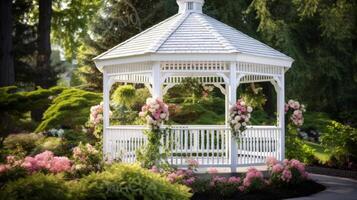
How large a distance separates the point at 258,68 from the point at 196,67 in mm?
1520

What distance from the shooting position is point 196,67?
13.7m

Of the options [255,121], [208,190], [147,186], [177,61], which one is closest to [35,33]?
[255,121]

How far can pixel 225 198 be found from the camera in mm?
11117

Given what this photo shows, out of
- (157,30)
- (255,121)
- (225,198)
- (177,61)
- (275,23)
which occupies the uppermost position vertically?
(275,23)

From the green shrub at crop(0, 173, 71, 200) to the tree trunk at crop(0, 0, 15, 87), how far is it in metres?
17.8

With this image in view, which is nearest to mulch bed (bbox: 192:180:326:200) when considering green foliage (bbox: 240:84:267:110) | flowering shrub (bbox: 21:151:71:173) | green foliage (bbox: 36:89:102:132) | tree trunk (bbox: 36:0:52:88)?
flowering shrub (bbox: 21:151:71:173)

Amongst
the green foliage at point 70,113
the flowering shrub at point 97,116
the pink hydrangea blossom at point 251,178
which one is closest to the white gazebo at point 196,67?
the flowering shrub at point 97,116

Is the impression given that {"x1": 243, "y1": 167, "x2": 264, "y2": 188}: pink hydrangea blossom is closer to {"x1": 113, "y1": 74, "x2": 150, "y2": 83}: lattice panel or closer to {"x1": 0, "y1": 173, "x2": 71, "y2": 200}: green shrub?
{"x1": 0, "y1": 173, "x2": 71, "y2": 200}: green shrub

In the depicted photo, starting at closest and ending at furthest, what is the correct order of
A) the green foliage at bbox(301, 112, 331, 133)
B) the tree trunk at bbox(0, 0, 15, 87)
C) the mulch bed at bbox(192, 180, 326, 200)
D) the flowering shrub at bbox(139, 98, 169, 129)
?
1. the mulch bed at bbox(192, 180, 326, 200)
2. the flowering shrub at bbox(139, 98, 169, 129)
3. the tree trunk at bbox(0, 0, 15, 87)
4. the green foliage at bbox(301, 112, 331, 133)

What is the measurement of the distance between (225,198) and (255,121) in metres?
11.2

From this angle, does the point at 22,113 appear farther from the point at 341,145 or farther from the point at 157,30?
the point at 341,145

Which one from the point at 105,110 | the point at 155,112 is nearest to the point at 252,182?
the point at 155,112

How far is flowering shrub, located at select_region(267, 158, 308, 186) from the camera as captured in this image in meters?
12.2

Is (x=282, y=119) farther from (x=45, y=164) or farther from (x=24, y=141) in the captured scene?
(x=24, y=141)
